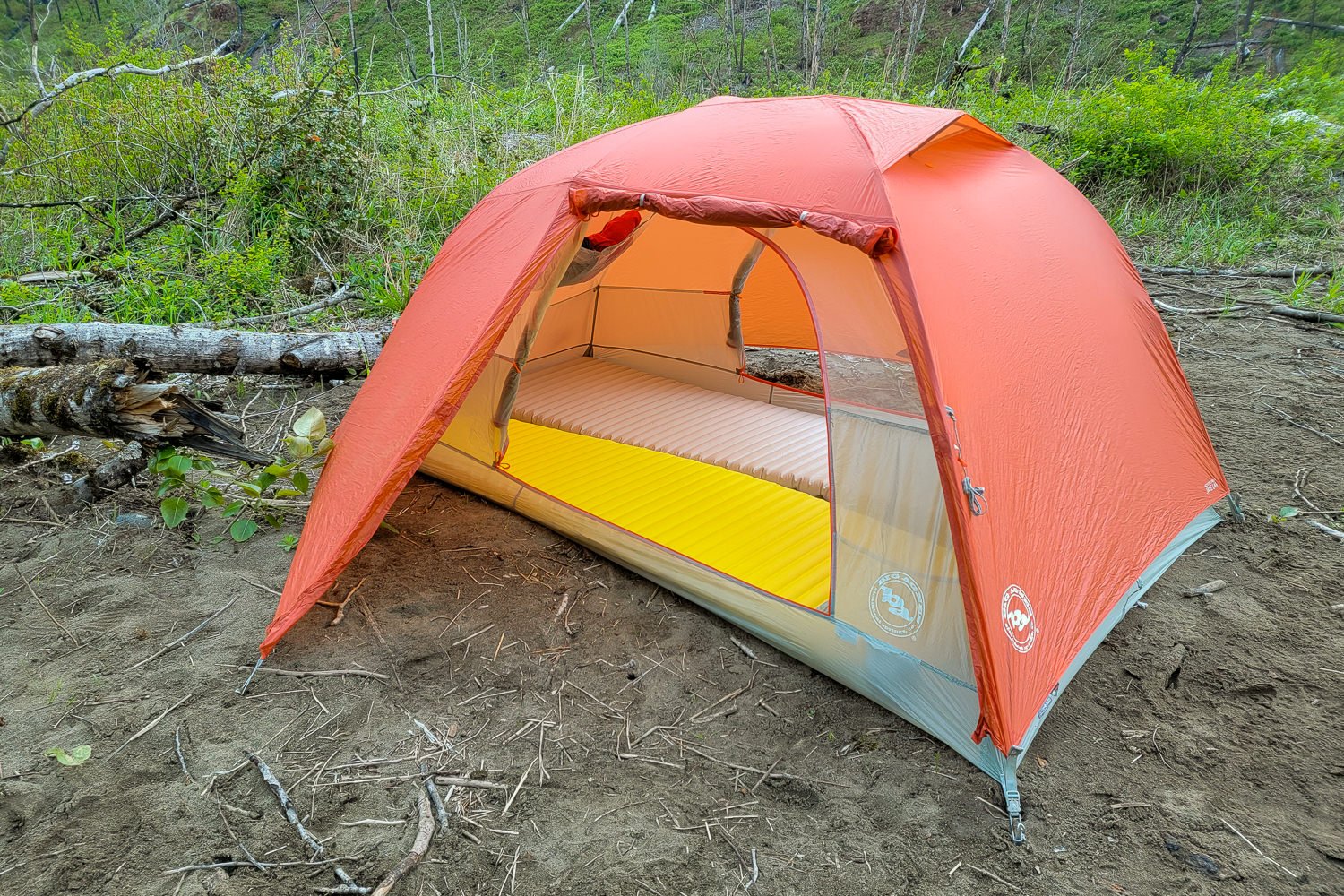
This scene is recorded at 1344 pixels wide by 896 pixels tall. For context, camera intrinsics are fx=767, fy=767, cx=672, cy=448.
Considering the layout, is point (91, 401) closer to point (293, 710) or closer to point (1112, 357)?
point (293, 710)

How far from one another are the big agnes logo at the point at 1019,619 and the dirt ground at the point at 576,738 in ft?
1.09

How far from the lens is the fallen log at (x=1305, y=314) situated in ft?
15.1

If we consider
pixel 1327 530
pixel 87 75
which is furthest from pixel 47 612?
pixel 1327 530

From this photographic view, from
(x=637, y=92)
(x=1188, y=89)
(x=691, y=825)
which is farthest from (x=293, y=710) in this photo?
(x=1188, y=89)

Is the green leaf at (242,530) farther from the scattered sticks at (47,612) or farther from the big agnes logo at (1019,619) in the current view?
the big agnes logo at (1019,619)

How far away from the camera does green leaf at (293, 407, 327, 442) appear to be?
101 inches

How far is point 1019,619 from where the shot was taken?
6.19 ft

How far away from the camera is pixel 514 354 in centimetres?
304

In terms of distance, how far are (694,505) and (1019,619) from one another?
4.47 feet

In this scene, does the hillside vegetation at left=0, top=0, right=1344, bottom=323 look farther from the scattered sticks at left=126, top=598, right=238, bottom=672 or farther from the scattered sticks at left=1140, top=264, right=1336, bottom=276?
the scattered sticks at left=126, top=598, right=238, bottom=672

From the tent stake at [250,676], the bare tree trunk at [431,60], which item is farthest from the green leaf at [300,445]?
the bare tree trunk at [431,60]

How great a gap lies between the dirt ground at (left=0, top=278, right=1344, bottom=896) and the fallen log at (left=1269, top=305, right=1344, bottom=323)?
2.41 meters

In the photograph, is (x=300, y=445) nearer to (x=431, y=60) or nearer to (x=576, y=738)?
(x=576, y=738)

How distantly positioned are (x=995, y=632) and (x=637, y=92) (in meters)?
6.82
